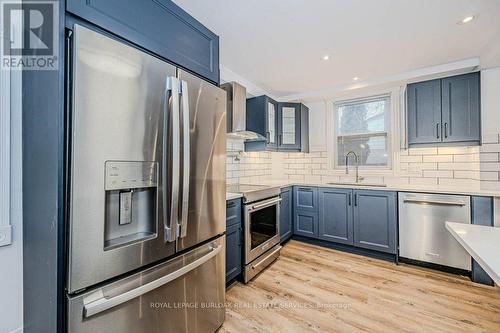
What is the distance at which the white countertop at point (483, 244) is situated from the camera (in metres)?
0.86

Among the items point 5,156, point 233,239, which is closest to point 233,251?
point 233,239

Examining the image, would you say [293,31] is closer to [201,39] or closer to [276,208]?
[201,39]

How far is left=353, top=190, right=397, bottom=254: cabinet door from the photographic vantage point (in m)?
2.77

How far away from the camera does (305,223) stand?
3.39 metres

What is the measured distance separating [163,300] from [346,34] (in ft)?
8.28

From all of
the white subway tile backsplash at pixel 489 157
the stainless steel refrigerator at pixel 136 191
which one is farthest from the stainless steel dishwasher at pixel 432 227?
the stainless steel refrigerator at pixel 136 191

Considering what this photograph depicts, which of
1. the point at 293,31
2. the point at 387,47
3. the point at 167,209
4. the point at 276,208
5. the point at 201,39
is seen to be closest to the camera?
the point at 167,209

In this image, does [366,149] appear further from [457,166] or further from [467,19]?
[467,19]

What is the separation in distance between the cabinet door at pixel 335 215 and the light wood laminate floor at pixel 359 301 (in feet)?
1.47

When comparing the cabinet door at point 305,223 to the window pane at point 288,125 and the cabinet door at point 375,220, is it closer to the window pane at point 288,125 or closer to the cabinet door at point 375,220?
the cabinet door at point 375,220

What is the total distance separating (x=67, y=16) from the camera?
90 centimetres

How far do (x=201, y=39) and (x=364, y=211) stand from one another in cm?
274

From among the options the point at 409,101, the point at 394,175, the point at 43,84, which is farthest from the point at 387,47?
the point at 43,84

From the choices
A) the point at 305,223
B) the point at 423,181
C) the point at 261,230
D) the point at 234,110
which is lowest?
the point at 305,223
